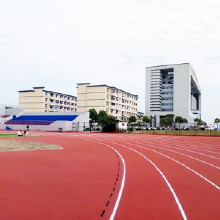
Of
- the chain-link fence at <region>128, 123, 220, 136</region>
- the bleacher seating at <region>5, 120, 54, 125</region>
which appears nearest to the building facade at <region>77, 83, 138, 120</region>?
the chain-link fence at <region>128, 123, 220, 136</region>

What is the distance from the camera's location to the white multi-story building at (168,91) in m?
99.1

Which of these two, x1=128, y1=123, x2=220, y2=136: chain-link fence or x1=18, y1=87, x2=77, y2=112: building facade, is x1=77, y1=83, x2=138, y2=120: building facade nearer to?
x1=18, y1=87, x2=77, y2=112: building facade

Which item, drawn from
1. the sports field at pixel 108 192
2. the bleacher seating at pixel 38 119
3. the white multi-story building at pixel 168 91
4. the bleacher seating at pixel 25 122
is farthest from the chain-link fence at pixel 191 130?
the white multi-story building at pixel 168 91

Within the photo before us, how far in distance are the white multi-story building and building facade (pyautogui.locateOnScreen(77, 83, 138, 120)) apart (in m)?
18.6

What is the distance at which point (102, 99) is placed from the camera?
77.9 m

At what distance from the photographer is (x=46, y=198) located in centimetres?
640

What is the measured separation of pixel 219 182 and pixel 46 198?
5.36 metres

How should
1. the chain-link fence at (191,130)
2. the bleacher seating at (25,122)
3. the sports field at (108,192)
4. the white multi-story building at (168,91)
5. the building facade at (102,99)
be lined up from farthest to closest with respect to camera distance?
the white multi-story building at (168,91), the building facade at (102,99), the bleacher seating at (25,122), the chain-link fence at (191,130), the sports field at (108,192)

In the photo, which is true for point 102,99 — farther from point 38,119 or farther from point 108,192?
point 108,192

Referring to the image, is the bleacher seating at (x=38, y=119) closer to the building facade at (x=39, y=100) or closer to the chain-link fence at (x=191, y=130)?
the chain-link fence at (x=191, y=130)

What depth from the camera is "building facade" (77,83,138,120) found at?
256ft

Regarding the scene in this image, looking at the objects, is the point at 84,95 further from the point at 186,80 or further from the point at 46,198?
the point at 46,198

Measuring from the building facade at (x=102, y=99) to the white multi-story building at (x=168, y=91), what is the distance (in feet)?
60.9

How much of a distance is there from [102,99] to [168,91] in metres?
38.5
